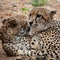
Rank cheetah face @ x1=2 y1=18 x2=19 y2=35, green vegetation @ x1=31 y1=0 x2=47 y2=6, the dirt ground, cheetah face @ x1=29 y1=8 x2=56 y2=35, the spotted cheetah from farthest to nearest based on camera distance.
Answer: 1. green vegetation @ x1=31 y1=0 x2=47 y2=6
2. the dirt ground
3. cheetah face @ x1=29 y1=8 x2=56 y2=35
4. cheetah face @ x1=2 y1=18 x2=19 y2=35
5. the spotted cheetah

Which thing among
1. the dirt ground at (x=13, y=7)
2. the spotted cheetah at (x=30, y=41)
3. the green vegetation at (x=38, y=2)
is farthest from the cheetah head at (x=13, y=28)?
the green vegetation at (x=38, y=2)

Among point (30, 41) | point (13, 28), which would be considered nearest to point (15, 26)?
point (13, 28)

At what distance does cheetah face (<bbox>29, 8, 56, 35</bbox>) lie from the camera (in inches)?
230

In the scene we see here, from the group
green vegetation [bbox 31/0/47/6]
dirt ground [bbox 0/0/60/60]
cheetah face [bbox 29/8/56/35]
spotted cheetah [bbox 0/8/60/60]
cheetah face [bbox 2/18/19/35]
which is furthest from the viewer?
green vegetation [bbox 31/0/47/6]

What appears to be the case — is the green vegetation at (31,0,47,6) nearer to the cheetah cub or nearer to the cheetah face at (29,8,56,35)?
the cheetah face at (29,8,56,35)

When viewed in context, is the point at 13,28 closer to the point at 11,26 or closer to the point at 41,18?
the point at 11,26

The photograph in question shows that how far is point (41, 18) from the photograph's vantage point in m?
5.95

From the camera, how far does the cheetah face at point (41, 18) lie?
19.1 feet

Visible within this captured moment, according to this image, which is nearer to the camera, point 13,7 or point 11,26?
point 11,26

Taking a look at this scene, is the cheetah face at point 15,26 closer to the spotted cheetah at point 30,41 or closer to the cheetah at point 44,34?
the spotted cheetah at point 30,41

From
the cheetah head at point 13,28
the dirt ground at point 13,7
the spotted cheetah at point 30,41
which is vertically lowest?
the dirt ground at point 13,7

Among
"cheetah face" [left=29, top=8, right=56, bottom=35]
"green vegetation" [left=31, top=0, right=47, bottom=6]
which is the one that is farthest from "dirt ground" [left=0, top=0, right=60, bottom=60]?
"cheetah face" [left=29, top=8, right=56, bottom=35]

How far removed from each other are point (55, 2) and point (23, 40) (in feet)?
13.8

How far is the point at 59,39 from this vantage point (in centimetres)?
559
